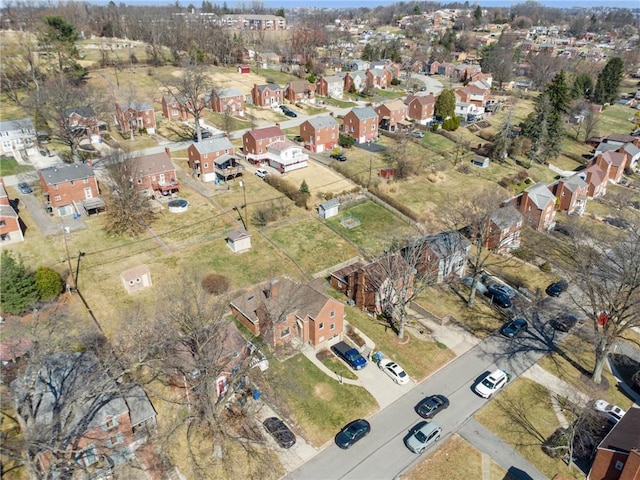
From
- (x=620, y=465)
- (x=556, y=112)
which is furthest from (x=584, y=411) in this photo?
(x=556, y=112)

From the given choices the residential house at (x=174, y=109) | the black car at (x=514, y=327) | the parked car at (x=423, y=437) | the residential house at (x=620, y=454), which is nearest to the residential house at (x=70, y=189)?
the residential house at (x=174, y=109)

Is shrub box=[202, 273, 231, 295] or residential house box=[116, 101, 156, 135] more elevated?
residential house box=[116, 101, 156, 135]

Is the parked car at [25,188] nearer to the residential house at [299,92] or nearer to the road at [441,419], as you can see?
the road at [441,419]

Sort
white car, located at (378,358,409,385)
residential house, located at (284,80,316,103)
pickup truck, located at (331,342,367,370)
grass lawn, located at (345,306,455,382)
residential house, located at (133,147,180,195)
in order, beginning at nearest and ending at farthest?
white car, located at (378,358,409,385)
pickup truck, located at (331,342,367,370)
grass lawn, located at (345,306,455,382)
residential house, located at (133,147,180,195)
residential house, located at (284,80,316,103)

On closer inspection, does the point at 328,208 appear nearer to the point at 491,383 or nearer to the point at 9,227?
the point at 491,383

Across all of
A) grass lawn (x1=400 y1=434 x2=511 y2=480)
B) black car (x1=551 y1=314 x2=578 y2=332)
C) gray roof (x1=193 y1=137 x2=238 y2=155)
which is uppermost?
gray roof (x1=193 y1=137 x2=238 y2=155)

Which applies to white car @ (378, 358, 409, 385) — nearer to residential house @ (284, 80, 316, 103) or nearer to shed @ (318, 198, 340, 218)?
shed @ (318, 198, 340, 218)

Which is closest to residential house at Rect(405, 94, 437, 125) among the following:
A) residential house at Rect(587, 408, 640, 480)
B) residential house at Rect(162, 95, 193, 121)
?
residential house at Rect(162, 95, 193, 121)

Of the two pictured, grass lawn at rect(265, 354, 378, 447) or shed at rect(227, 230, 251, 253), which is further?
shed at rect(227, 230, 251, 253)

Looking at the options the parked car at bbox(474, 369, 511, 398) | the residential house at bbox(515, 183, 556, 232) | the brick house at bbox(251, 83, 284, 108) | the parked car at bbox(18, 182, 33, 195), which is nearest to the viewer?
the parked car at bbox(474, 369, 511, 398)
